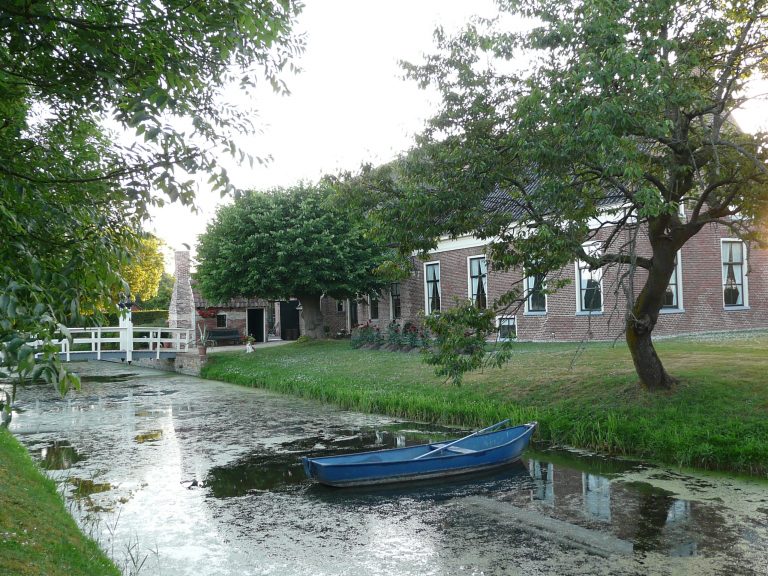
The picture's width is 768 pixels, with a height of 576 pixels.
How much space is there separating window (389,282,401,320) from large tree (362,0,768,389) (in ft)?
64.5

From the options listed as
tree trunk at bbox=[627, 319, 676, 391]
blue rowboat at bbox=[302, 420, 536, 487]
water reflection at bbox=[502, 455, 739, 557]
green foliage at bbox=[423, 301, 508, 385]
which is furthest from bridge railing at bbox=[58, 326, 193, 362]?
water reflection at bbox=[502, 455, 739, 557]

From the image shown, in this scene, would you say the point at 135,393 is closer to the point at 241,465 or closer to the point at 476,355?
the point at 241,465

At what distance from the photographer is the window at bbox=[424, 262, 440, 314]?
2977 centimetres

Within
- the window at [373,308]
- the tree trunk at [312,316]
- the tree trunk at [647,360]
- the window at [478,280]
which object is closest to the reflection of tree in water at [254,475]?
the tree trunk at [647,360]

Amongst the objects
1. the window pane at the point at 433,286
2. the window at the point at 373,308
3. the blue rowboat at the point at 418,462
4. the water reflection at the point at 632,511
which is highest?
the window pane at the point at 433,286

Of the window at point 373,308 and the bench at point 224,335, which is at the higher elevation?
the window at point 373,308

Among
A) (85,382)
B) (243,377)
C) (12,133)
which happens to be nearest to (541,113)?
(12,133)

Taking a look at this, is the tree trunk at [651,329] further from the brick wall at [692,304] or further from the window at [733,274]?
the window at [733,274]

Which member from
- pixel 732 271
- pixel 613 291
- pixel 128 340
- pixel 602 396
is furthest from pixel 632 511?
pixel 128 340

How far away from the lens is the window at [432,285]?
29.8m

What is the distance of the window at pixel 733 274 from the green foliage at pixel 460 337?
46.9 feet

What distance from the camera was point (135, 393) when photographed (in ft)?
73.9

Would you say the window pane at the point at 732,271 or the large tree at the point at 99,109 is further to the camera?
the window pane at the point at 732,271

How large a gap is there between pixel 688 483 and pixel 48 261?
331 inches
